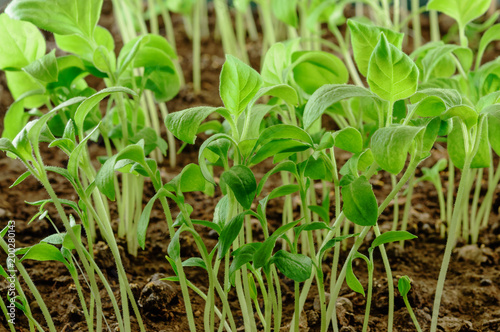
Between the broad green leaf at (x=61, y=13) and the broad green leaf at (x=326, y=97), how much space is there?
37 centimetres

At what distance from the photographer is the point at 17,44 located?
2.97 ft

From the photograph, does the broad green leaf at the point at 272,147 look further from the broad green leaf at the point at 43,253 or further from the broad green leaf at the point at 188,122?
the broad green leaf at the point at 43,253

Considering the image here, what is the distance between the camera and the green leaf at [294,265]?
0.61 meters

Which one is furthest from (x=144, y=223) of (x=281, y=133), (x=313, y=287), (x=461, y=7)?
(x=461, y=7)

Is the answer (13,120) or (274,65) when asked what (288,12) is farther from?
(13,120)

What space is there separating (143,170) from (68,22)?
0.28 m

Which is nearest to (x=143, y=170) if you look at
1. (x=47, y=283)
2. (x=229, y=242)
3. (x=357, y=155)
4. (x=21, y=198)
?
(x=229, y=242)

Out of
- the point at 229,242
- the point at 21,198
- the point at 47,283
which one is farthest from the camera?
the point at 21,198

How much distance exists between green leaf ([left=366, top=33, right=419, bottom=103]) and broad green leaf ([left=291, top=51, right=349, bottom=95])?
8.8 inches

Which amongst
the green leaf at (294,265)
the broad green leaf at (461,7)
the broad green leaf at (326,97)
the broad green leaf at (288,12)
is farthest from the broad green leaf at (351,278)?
the broad green leaf at (288,12)

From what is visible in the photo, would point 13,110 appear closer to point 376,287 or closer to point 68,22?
point 68,22

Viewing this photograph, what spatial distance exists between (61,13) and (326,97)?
1.40 ft

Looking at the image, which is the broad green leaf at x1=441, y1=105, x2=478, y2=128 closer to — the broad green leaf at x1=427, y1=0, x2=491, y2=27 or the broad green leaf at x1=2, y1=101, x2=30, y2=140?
the broad green leaf at x1=427, y1=0, x2=491, y2=27

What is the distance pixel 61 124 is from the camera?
3.19ft
